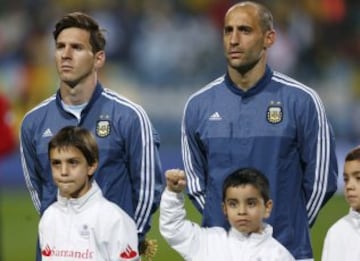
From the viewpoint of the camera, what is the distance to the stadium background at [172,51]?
739 inches

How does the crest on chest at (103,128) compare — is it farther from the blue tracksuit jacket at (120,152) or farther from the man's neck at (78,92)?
the man's neck at (78,92)

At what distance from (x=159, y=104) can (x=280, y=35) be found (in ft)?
6.63

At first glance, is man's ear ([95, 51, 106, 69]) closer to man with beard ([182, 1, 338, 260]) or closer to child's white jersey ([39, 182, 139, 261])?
man with beard ([182, 1, 338, 260])

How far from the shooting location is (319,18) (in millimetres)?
19641

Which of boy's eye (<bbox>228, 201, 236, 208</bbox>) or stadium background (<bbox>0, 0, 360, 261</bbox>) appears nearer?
boy's eye (<bbox>228, 201, 236, 208</bbox>)

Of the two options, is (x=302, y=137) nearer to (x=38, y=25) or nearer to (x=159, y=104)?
(x=159, y=104)

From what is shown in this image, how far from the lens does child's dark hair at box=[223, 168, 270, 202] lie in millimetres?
6887

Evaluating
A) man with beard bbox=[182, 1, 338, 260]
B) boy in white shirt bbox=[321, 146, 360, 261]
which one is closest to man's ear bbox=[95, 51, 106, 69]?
man with beard bbox=[182, 1, 338, 260]

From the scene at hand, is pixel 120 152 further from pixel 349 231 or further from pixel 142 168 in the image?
pixel 349 231

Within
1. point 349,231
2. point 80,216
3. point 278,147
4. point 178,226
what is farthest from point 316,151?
point 80,216

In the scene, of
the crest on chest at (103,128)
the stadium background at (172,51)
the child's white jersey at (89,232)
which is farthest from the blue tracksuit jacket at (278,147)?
the stadium background at (172,51)

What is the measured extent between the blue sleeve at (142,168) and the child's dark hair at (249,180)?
0.58 meters

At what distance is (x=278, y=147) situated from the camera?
724 cm

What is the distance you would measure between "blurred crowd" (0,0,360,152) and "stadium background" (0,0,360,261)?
0.01 metres
